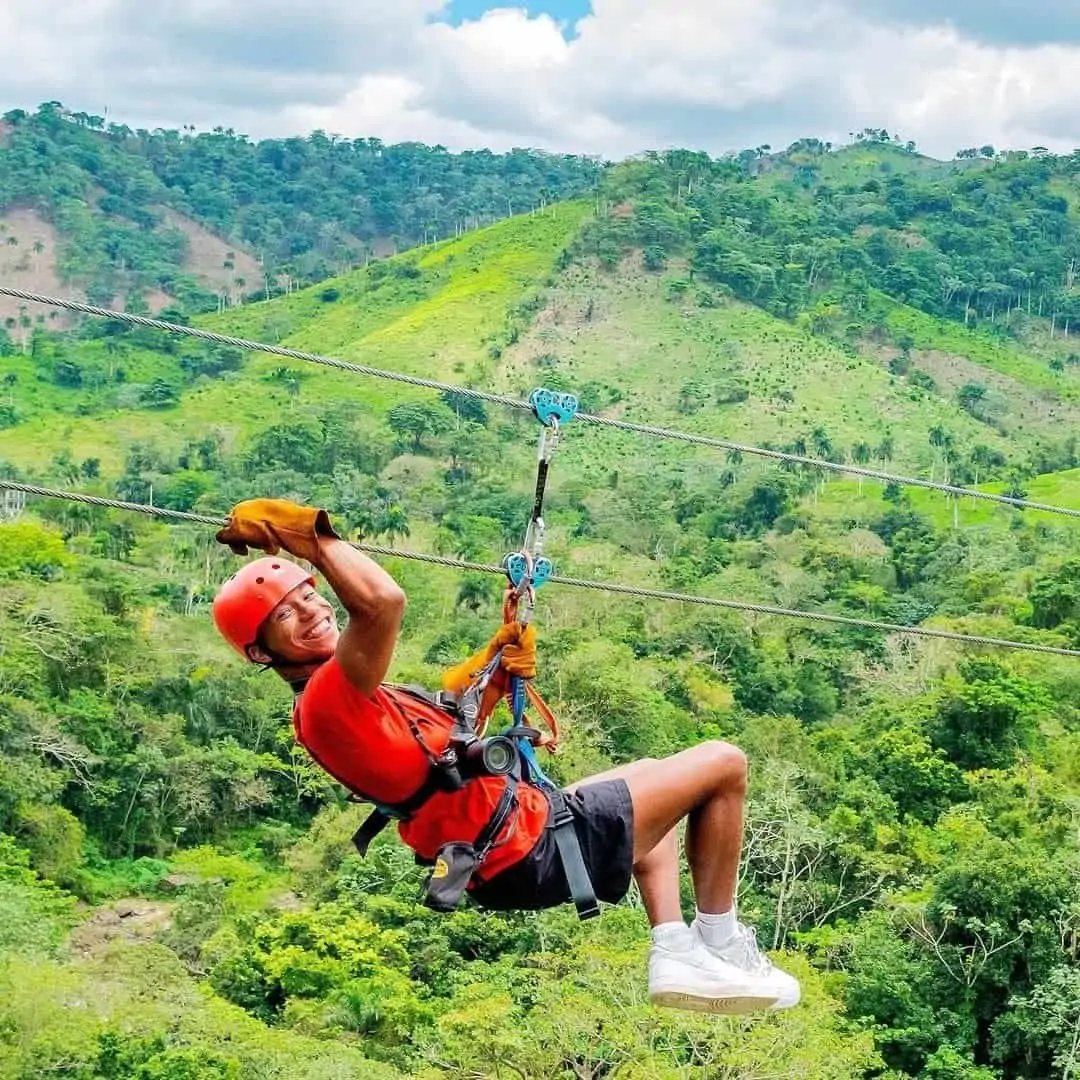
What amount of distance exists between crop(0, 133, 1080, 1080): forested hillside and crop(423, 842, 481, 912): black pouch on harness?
9720 mm

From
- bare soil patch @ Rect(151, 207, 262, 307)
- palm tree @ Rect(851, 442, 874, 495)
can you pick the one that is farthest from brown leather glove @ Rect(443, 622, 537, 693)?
bare soil patch @ Rect(151, 207, 262, 307)

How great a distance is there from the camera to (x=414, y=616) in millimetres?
31844

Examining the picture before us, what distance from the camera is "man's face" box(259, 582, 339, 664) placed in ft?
9.62

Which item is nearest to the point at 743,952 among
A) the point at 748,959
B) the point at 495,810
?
the point at 748,959

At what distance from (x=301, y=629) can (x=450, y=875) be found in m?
0.60

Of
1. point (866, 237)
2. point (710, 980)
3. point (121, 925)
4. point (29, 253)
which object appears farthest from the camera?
point (29, 253)

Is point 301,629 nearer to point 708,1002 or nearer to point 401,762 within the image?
point 401,762

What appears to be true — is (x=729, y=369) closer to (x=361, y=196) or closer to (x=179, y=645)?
(x=179, y=645)

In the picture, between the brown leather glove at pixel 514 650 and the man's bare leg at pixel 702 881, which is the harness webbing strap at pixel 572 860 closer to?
the man's bare leg at pixel 702 881

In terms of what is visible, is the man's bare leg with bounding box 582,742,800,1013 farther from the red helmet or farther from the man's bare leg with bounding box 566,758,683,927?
the red helmet

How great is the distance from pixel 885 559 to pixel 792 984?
35507 millimetres

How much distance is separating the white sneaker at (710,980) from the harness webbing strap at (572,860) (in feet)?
0.76

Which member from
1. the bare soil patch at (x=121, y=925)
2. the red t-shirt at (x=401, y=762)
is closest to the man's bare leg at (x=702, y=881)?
the red t-shirt at (x=401, y=762)

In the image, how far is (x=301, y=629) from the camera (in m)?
2.96
